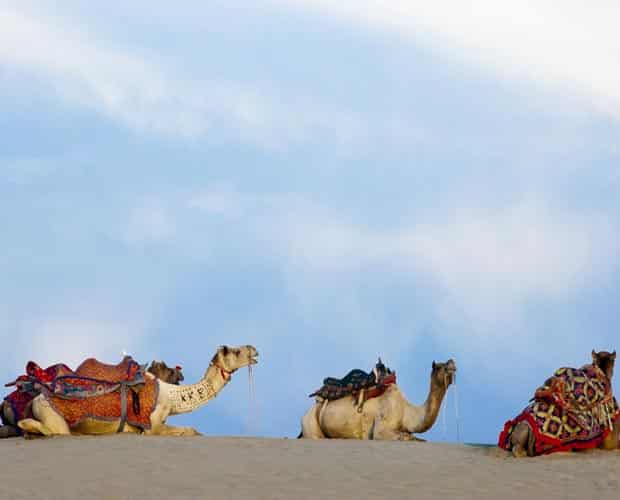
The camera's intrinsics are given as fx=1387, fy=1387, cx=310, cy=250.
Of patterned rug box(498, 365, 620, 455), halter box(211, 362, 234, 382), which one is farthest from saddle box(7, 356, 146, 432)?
patterned rug box(498, 365, 620, 455)

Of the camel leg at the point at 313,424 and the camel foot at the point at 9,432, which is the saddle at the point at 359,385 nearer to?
the camel leg at the point at 313,424

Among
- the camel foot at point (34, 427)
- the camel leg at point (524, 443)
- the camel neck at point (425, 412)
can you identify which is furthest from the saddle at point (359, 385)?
the camel foot at point (34, 427)

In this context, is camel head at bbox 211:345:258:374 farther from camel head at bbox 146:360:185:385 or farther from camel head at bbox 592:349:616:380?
camel head at bbox 592:349:616:380

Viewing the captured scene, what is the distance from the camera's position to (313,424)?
69.8 ft

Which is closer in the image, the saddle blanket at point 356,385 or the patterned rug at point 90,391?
the patterned rug at point 90,391

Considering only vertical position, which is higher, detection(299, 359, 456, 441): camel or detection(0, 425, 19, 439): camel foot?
detection(299, 359, 456, 441): camel

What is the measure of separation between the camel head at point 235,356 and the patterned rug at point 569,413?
14.5ft

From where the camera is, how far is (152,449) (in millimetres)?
18641

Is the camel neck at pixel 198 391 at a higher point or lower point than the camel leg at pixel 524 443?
higher

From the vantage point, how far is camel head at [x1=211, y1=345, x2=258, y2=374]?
21188mm

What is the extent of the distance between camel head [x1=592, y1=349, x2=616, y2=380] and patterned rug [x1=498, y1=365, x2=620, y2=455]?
83cm

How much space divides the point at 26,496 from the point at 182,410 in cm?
512

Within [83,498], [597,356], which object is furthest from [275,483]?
[597,356]

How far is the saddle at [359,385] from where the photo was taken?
2098cm
